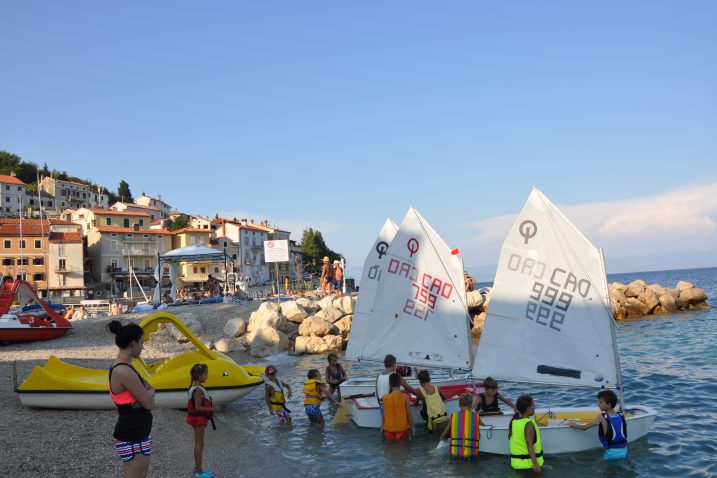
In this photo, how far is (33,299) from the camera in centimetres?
2605

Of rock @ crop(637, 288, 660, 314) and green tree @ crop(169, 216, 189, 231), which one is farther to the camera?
green tree @ crop(169, 216, 189, 231)

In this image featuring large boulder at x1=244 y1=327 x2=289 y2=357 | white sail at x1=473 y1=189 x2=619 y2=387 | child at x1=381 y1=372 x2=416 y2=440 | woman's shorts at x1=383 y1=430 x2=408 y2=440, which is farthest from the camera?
large boulder at x1=244 y1=327 x2=289 y2=357

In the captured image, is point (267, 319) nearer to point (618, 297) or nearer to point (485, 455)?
point (485, 455)

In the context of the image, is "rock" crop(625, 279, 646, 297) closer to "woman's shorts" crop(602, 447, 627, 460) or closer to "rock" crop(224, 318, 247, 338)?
"rock" crop(224, 318, 247, 338)

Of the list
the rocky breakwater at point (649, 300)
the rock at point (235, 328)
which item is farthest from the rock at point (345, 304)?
the rocky breakwater at point (649, 300)

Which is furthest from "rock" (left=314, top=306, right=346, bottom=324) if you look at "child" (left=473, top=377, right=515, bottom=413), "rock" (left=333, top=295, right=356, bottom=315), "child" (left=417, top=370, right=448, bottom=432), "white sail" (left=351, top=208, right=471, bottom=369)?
"child" (left=473, top=377, right=515, bottom=413)

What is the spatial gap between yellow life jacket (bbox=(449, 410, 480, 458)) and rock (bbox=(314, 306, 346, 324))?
16737 millimetres

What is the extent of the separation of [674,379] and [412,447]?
33.9 feet

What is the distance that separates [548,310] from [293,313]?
17.8 meters

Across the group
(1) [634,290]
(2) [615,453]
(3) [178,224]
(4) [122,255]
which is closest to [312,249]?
(3) [178,224]

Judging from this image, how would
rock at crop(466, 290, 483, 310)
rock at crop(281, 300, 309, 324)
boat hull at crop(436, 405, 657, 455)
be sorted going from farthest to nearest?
rock at crop(466, 290, 483, 310) < rock at crop(281, 300, 309, 324) < boat hull at crop(436, 405, 657, 455)

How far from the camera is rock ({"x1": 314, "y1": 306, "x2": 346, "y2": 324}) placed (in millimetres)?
25888

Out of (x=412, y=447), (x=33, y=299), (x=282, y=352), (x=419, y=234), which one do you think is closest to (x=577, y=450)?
(x=412, y=447)

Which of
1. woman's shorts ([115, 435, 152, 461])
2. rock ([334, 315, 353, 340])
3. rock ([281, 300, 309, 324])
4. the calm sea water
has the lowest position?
the calm sea water
